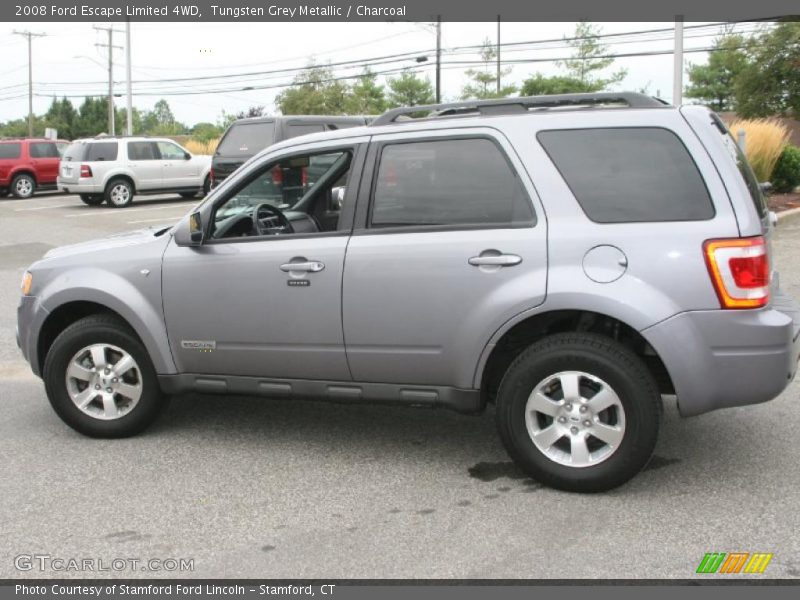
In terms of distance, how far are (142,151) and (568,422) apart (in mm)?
21188

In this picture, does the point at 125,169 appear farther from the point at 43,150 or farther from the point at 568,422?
the point at 568,422

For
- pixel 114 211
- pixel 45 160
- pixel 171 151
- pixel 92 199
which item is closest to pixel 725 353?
pixel 114 211

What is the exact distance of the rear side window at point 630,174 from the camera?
425 cm

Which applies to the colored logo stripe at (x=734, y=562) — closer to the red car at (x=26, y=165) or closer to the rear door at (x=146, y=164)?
the rear door at (x=146, y=164)

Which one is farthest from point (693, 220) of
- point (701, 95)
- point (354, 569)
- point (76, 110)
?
point (76, 110)

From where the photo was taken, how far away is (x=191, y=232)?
5098 mm

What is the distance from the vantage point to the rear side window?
4246 mm

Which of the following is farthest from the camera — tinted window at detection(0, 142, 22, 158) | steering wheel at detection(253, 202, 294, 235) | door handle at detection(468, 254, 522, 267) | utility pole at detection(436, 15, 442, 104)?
utility pole at detection(436, 15, 442, 104)

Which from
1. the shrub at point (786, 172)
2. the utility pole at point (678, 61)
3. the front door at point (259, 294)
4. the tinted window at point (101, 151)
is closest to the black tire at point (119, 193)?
the tinted window at point (101, 151)

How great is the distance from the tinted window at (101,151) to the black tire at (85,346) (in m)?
19.0

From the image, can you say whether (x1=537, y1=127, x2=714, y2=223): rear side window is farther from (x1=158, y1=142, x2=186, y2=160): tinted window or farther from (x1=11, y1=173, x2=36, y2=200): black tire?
(x1=11, y1=173, x2=36, y2=200): black tire

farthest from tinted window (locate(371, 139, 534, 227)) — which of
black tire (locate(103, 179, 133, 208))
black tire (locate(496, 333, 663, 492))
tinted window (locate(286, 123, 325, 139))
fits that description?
black tire (locate(103, 179, 133, 208))

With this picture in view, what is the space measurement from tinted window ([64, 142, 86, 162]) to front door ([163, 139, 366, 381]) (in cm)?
1928

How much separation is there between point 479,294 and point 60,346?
8.36ft
